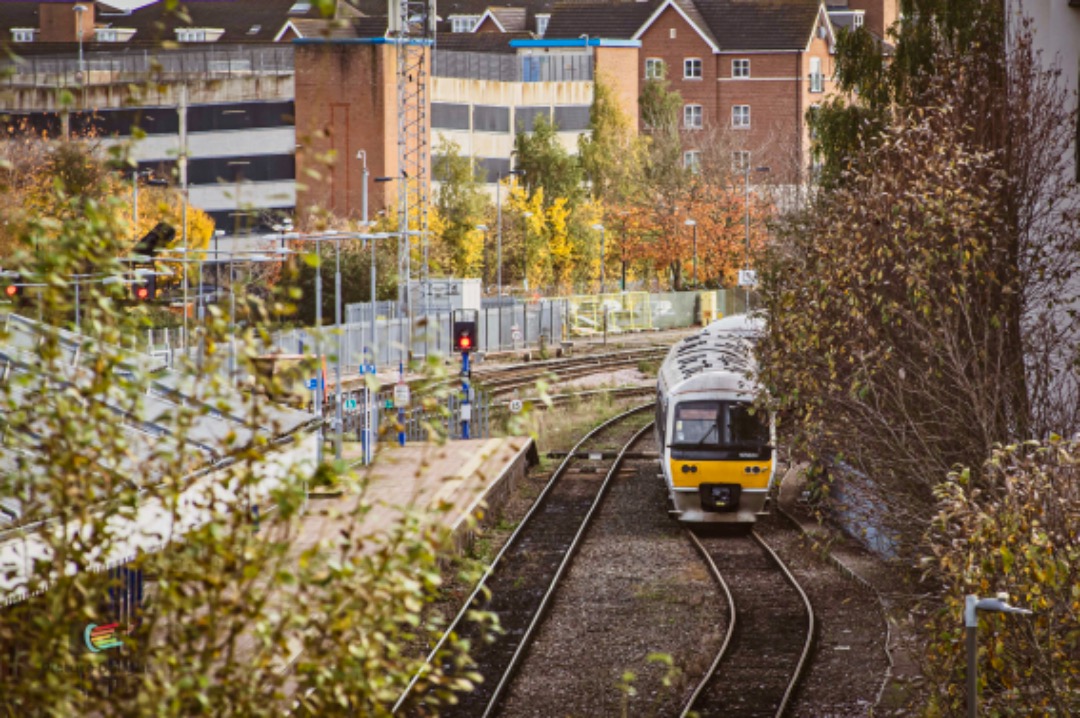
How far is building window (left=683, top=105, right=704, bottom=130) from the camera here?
9319cm

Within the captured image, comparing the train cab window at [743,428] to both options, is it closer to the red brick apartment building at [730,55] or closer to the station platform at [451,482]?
the station platform at [451,482]

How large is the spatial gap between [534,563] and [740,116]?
242ft

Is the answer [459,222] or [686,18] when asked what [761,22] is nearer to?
[686,18]

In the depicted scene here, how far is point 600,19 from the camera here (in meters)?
94.6

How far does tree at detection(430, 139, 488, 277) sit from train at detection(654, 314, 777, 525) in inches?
1485

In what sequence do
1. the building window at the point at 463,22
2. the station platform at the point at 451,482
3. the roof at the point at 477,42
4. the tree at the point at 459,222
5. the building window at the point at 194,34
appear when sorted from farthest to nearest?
the building window at the point at 463,22, the building window at the point at 194,34, the roof at the point at 477,42, the tree at the point at 459,222, the station platform at the point at 451,482

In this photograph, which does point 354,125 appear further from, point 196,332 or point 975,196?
point 196,332

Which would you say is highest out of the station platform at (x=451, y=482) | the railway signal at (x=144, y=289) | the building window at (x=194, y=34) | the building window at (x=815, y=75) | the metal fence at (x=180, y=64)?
the building window at (x=194, y=34)

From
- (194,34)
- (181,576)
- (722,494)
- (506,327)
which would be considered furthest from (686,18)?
(181,576)

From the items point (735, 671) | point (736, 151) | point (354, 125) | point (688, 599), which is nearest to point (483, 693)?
point (735, 671)

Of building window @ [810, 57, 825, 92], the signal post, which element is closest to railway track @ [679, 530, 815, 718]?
the signal post

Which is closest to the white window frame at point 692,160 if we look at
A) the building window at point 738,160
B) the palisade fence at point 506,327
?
the building window at point 738,160

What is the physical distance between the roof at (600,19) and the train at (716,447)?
7135 centimetres

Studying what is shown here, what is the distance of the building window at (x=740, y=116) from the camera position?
92.3 metres
